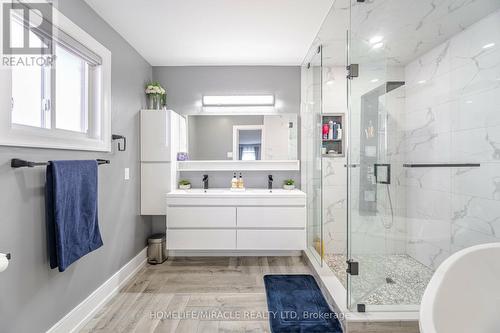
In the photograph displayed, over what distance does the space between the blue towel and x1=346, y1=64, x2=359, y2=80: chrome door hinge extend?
211 cm

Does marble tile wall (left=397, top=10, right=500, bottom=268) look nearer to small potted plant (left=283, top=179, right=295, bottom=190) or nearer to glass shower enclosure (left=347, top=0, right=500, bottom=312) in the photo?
glass shower enclosure (left=347, top=0, right=500, bottom=312)

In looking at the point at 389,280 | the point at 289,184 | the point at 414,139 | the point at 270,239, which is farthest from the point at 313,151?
the point at 389,280

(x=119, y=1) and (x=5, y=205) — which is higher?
(x=119, y=1)

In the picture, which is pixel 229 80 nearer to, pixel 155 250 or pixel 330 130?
pixel 330 130

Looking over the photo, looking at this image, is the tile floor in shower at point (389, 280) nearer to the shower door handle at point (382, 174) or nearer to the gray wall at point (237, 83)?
the shower door handle at point (382, 174)

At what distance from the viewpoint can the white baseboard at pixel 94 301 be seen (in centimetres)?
169

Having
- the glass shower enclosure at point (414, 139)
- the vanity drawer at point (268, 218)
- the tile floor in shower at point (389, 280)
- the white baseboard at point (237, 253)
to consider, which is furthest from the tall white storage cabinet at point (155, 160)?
the tile floor in shower at point (389, 280)

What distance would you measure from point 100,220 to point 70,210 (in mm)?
522

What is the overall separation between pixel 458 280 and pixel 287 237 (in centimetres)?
181

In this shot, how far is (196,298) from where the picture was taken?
2199mm

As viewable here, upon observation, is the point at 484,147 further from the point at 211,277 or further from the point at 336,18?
the point at 211,277

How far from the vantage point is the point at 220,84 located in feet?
10.8

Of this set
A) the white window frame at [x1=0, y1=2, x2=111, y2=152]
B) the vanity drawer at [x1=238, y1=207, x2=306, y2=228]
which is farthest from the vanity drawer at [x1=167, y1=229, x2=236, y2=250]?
the white window frame at [x1=0, y1=2, x2=111, y2=152]

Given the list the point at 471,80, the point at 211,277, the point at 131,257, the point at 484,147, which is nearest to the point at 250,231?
the point at 211,277
